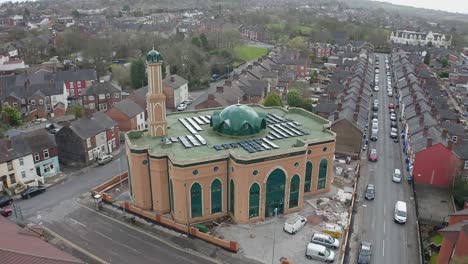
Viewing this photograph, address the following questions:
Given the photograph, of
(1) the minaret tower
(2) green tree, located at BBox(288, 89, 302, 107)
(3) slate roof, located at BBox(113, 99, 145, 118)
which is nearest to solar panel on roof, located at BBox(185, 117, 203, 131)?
(1) the minaret tower

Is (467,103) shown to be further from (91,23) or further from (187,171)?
(91,23)

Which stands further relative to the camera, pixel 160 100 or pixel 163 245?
pixel 160 100

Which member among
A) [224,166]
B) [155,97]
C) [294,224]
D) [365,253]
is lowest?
[365,253]

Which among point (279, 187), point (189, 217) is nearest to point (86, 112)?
point (189, 217)

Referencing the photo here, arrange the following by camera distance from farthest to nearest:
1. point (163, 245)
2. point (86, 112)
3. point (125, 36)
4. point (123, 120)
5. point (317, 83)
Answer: point (125, 36), point (317, 83), point (86, 112), point (123, 120), point (163, 245)

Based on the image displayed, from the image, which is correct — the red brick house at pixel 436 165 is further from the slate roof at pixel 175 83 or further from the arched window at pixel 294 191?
the slate roof at pixel 175 83

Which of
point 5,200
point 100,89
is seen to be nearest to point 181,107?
point 100,89

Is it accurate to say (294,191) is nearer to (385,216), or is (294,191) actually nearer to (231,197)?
(231,197)
